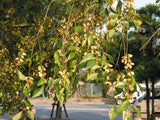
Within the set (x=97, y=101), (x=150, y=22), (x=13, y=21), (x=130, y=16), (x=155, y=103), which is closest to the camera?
(x=130, y=16)

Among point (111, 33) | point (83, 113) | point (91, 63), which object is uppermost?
point (111, 33)

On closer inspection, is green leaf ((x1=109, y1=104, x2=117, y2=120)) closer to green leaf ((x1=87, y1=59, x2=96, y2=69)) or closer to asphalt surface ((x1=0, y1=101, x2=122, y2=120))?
green leaf ((x1=87, y1=59, x2=96, y2=69))

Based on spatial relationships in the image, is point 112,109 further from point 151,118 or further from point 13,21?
point 151,118

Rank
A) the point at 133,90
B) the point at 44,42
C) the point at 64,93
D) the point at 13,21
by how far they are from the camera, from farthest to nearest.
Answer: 1. the point at 13,21
2. the point at 44,42
3. the point at 64,93
4. the point at 133,90

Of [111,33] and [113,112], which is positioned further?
[111,33]

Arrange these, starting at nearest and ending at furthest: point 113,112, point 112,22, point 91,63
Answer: point 113,112, point 91,63, point 112,22

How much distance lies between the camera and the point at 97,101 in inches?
974

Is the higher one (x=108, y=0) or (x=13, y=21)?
(x=13, y=21)

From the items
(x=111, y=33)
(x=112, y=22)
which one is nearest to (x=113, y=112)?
(x=111, y=33)

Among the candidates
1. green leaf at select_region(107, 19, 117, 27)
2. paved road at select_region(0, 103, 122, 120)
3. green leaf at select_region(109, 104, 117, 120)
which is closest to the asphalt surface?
paved road at select_region(0, 103, 122, 120)

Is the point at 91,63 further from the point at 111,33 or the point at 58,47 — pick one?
the point at 58,47

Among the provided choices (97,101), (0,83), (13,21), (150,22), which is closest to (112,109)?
(0,83)

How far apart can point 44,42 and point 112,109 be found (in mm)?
4507

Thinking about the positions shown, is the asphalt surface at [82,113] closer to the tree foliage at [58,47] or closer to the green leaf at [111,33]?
the tree foliage at [58,47]
